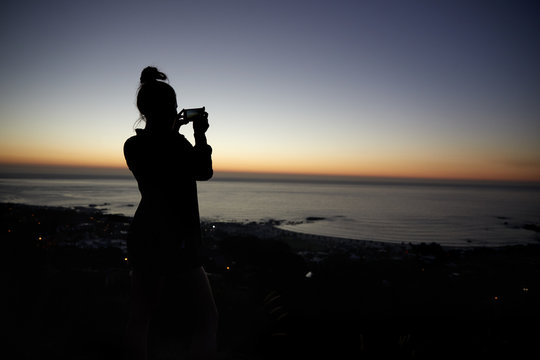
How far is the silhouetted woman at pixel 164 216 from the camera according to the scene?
1.89 m

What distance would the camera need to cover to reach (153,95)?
6.57 ft

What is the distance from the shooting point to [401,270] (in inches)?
704

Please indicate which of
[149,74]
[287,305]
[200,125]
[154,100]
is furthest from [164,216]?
[287,305]

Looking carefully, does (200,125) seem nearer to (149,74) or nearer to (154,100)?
(154,100)

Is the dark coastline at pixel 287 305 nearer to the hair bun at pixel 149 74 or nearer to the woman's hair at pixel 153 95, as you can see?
the woman's hair at pixel 153 95

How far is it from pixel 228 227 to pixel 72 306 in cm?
3218

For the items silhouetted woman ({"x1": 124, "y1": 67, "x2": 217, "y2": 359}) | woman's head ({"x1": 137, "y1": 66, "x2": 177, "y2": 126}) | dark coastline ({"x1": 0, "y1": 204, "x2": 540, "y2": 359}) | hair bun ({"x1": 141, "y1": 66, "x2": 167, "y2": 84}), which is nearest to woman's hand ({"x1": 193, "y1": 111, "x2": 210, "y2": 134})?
silhouetted woman ({"x1": 124, "y1": 67, "x2": 217, "y2": 359})

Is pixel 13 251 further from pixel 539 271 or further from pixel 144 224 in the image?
pixel 539 271

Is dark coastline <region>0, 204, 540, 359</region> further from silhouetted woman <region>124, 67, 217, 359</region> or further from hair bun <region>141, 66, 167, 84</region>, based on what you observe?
hair bun <region>141, 66, 167, 84</region>

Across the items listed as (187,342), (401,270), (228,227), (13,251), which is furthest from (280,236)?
(187,342)

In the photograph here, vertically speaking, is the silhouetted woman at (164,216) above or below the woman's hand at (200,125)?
below

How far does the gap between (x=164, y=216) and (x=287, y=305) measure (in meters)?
11.6

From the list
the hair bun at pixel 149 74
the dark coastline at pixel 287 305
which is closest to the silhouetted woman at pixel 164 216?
the hair bun at pixel 149 74

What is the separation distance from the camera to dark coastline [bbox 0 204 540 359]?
553cm
